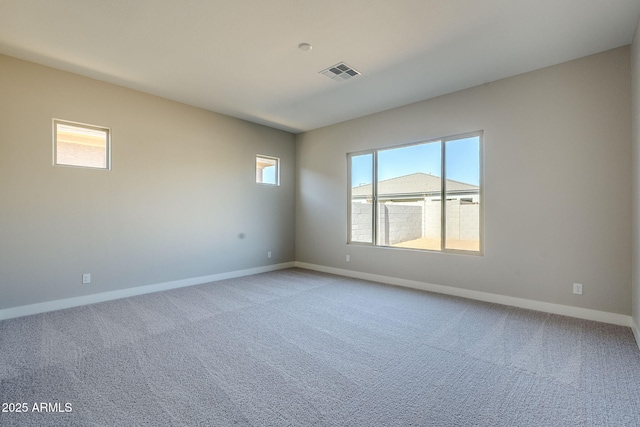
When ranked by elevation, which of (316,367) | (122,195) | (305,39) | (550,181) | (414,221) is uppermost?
(305,39)

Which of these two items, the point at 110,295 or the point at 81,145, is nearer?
the point at 81,145

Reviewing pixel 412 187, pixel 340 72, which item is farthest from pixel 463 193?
pixel 340 72

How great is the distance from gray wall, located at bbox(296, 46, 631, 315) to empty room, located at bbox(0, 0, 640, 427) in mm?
21

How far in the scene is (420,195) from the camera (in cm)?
466

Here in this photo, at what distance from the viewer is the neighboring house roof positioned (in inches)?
167

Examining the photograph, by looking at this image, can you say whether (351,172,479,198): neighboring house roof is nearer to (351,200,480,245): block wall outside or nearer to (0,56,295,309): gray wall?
(351,200,480,245): block wall outside

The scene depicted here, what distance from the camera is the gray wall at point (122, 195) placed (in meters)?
3.31

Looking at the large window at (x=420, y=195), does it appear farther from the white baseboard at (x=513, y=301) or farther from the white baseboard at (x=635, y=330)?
the white baseboard at (x=635, y=330)

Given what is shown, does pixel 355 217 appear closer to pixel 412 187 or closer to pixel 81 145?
pixel 412 187

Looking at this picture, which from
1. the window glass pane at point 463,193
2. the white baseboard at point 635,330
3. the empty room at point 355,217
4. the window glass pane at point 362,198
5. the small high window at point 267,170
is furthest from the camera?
the small high window at point 267,170

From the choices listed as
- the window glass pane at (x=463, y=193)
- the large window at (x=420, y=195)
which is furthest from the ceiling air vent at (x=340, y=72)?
the window glass pane at (x=463, y=193)

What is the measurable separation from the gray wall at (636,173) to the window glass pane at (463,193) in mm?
1467

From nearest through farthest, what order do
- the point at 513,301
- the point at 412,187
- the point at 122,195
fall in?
the point at 513,301 → the point at 122,195 → the point at 412,187

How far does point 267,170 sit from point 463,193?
368cm
